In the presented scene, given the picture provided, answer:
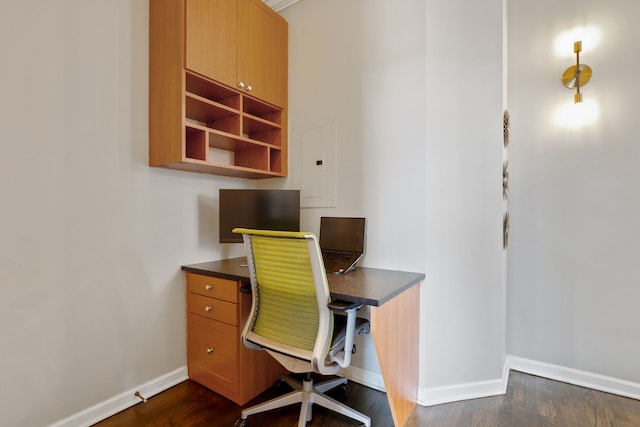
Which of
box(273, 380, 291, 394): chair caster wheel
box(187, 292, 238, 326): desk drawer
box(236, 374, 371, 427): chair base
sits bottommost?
box(273, 380, 291, 394): chair caster wheel

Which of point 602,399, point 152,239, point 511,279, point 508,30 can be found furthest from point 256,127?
point 602,399

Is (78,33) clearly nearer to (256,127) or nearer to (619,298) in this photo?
(256,127)

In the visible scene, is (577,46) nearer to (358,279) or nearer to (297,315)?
(358,279)

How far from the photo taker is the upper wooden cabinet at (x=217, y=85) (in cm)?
176

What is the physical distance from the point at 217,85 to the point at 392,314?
5.75 ft

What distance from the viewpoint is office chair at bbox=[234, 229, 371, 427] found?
131 cm

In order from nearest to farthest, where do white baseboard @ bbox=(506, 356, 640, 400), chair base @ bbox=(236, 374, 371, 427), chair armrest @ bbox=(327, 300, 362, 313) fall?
chair armrest @ bbox=(327, 300, 362, 313) → chair base @ bbox=(236, 374, 371, 427) → white baseboard @ bbox=(506, 356, 640, 400)

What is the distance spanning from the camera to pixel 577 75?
2.01 m

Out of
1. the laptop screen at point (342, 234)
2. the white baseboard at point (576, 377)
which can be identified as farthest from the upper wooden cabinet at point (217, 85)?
the white baseboard at point (576, 377)

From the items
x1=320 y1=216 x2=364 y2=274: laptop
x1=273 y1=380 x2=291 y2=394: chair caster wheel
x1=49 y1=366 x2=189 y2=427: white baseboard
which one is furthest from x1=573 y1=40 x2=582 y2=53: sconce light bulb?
x1=49 y1=366 x2=189 y2=427: white baseboard

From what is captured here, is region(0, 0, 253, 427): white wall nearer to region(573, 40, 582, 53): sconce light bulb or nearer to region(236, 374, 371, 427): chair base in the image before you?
region(236, 374, 371, 427): chair base

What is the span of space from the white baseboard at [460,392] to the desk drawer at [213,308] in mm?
1234

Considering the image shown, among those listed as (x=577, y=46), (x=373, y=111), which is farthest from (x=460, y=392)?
(x=577, y=46)

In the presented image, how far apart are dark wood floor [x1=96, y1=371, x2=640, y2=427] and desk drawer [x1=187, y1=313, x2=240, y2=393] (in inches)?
3.7
